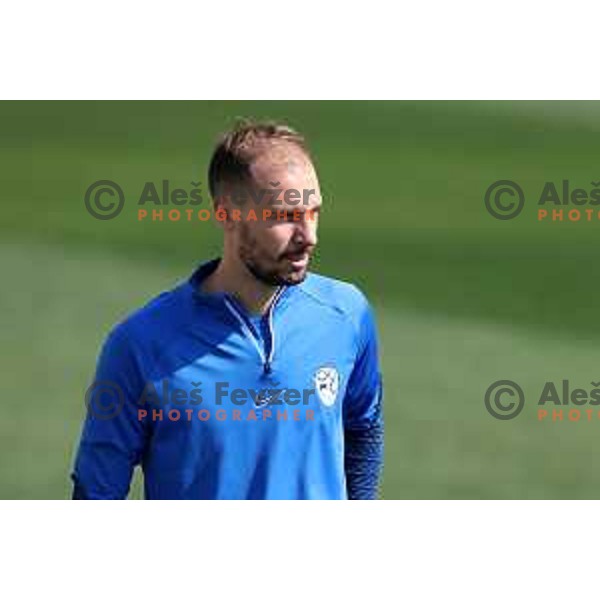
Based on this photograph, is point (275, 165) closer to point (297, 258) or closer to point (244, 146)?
point (244, 146)

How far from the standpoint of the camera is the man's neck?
9.62 ft

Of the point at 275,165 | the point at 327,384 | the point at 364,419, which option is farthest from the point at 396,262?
the point at 275,165

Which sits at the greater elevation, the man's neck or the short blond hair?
the short blond hair

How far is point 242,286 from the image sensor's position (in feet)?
9.65

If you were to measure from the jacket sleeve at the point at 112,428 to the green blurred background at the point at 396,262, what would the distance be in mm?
2011

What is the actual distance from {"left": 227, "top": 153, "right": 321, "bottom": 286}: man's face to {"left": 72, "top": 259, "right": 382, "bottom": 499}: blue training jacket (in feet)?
0.30

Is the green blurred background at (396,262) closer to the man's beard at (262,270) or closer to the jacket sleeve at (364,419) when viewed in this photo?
the jacket sleeve at (364,419)

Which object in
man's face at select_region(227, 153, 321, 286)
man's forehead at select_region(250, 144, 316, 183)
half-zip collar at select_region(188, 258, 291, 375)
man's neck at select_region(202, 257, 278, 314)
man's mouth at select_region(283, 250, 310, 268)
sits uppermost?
man's forehead at select_region(250, 144, 316, 183)

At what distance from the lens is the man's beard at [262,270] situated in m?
2.90

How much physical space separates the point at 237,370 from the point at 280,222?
12.3 inches

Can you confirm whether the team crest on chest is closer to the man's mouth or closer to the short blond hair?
the man's mouth

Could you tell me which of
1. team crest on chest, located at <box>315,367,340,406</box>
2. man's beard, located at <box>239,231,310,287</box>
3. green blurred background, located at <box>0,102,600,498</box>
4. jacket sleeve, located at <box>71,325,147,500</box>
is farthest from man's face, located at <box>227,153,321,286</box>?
green blurred background, located at <box>0,102,600,498</box>

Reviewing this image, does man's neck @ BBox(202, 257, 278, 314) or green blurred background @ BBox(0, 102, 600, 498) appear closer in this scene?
man's neck @ BBox(202, 257, 278, 314)

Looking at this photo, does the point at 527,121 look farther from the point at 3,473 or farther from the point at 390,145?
the point at 3,473
